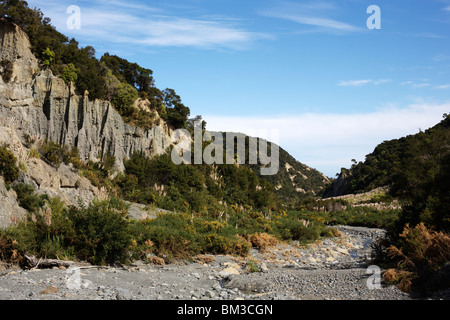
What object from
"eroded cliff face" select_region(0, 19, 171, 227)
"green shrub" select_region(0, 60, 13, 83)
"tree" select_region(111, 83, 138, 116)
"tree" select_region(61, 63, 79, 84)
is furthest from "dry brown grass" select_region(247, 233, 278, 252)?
"tree" select_region(111, 83, 138, 116)

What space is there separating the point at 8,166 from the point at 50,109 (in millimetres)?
10507

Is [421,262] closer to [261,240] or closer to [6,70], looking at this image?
[261,240]

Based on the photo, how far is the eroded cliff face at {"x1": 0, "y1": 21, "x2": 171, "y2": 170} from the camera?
2277 cm

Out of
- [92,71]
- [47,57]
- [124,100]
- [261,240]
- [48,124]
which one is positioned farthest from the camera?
[124,100]

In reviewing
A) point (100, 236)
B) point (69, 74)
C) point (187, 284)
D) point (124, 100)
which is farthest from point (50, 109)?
point (187, 284)

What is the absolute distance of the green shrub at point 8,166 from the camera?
15.0 m

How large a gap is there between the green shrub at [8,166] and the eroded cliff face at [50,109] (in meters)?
Answer: 3.72

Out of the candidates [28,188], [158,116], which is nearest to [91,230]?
[28,188]

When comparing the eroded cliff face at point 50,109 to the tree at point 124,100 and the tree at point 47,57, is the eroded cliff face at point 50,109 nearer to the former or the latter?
the tree at point 47,57

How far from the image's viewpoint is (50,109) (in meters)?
24.6

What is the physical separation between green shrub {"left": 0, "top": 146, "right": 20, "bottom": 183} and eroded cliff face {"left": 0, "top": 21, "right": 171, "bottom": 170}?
372 centimetres

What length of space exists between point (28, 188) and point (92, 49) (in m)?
23.3

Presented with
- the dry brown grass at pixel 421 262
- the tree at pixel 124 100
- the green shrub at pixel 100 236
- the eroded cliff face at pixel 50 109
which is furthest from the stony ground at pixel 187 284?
the tree at pixel 124 100
